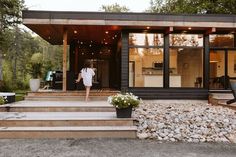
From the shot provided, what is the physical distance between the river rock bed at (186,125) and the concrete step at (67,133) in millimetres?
412

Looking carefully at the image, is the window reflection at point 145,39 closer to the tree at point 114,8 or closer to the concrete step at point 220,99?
the concrete step at point 220,99

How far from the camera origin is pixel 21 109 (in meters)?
9.27

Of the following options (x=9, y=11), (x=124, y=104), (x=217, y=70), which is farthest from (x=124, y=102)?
(x=9, y=11)

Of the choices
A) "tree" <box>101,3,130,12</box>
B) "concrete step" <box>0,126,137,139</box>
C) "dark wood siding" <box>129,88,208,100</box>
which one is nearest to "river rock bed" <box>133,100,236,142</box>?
"concrete step" <box>0,126,137,139</box>

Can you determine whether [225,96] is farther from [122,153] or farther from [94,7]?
[94,7]

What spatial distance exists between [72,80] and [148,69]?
12.4 feet

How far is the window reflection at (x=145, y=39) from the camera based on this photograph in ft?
42.8

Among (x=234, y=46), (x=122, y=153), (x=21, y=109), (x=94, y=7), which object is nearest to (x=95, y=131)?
(x=122, y=153)

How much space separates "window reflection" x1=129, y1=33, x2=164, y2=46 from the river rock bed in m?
4.11

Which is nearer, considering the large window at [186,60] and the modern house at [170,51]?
the modern house at [170,51]

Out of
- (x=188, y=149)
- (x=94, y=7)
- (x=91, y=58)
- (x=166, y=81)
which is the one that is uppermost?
(x=94, y=7)

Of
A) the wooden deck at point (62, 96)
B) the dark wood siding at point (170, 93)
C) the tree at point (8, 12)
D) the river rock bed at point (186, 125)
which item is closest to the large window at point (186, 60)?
the dark wood siding at point (170, 93)

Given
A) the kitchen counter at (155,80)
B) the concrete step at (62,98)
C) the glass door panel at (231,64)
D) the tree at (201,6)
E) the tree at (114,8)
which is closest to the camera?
the concrete step at (62,98)

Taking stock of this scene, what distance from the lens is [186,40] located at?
13.3 m
